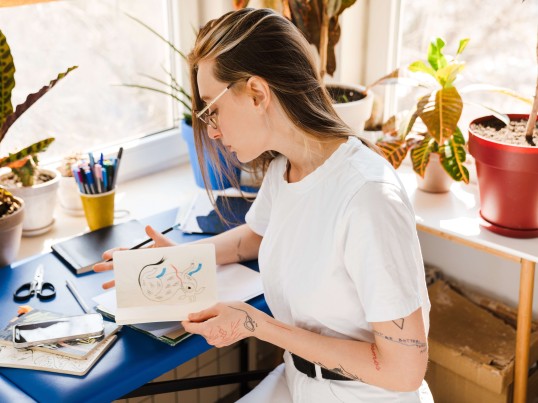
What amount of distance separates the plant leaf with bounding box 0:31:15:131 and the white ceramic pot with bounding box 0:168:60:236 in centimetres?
24

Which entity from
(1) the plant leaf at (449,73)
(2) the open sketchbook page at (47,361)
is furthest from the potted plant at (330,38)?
(2) the open sketchbook page at (47,361)

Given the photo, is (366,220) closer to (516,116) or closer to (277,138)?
(277,138)

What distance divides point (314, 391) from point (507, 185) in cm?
59

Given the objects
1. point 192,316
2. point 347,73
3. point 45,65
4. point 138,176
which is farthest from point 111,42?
point 192,316

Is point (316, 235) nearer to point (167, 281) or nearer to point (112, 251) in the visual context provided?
point (167, 281)

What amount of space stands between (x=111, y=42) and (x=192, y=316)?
105 centimetres

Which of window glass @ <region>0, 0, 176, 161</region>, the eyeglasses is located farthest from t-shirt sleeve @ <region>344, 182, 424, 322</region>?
window glass @ <region>0, 0, 176, 161</region>

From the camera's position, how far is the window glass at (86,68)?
70.7 inches

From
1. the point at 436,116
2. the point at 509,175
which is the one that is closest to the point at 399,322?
the point at 509,175

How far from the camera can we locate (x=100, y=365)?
1.16 metres

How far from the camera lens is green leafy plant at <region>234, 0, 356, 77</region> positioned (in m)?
1.76

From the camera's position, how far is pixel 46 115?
6.13 feet

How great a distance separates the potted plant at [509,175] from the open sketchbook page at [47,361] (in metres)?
0.86

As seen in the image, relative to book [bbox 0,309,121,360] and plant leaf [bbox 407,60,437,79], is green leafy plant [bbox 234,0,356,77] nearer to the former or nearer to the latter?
plant leaf [bbox 407,60,437,79]
